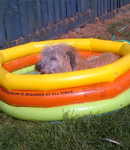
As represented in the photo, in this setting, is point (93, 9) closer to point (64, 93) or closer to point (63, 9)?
point (63, 9)

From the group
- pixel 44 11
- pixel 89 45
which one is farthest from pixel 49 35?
pixel 89 45

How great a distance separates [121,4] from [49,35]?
523 cm

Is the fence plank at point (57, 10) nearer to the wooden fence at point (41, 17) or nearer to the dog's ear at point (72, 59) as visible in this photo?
the wooden fence at point (41, 17)

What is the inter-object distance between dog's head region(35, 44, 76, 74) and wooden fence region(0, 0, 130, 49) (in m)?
1.96

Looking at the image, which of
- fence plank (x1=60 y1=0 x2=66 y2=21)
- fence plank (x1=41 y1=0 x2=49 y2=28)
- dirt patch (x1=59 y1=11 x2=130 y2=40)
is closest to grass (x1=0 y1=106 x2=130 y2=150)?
fence plank (x1=41 y1=0 x2=49 y2=28)

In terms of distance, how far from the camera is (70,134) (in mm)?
3109

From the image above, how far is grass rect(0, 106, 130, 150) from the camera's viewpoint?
116 inches

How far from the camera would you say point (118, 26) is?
839 centimetres

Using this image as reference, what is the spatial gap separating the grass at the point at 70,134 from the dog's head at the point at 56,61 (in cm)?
102

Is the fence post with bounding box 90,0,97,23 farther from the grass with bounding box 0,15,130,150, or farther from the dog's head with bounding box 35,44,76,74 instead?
the grass with bounding box 0,15,130,150

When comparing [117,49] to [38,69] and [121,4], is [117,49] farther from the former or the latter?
[121,4]

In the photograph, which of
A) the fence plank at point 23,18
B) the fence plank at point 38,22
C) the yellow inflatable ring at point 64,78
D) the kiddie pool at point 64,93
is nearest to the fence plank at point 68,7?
the fence plank at point 38,22

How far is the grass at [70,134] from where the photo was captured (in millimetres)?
2945

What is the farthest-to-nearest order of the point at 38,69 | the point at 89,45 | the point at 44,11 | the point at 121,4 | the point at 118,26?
the point at 121,4, the point at 118,26, the point at 44,11, the point at 89,45, the point at 38,69
